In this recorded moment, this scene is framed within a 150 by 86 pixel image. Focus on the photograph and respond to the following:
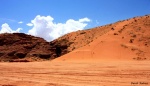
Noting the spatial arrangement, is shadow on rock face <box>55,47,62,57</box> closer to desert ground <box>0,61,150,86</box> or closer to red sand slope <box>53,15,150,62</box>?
red sand slope <box>53,15,150,62</box>

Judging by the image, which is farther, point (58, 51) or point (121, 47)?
point (58, 51)

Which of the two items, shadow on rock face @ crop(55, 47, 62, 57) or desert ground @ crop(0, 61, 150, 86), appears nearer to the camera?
desert ground @ crop(0, 61, 150, 86)

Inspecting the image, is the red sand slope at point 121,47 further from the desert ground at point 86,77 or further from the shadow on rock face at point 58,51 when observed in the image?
the desert ground at point 86,77

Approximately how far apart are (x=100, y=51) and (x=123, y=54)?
3.30 m

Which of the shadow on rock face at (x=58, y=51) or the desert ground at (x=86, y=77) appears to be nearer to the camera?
the desert ground at (x=86, y=77)

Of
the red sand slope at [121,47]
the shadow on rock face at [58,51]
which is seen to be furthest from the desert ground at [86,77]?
the shadow on rock face at [58,51]

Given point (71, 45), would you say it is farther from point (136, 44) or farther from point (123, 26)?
point (136, 44)

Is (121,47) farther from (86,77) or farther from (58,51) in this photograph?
(86,77)

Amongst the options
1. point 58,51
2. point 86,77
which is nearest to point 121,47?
point 58,51

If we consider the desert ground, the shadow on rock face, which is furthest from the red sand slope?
the desert ground

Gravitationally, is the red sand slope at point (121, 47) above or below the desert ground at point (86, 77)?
above

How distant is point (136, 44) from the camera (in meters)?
32.8

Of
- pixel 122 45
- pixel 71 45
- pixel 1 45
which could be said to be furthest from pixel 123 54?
pixel 1 45

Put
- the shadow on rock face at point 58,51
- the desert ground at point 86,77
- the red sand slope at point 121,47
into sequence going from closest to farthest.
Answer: the desert ground at point 86,77
the red sand slope at point 121,47
the shadow on rock face at point 58,51
